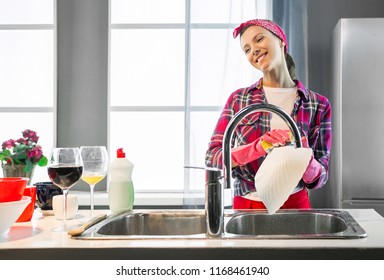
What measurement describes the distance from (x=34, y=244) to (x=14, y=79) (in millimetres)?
2803

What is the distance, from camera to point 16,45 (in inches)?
150

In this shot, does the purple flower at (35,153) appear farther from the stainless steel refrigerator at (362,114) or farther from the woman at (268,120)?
the stainless steel refrigerator at (362,114)

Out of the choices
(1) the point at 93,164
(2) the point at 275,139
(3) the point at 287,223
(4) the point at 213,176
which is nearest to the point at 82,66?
(1) the point at 93,164

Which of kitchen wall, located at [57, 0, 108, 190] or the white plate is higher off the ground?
kitchen wall, located at [57, 0, 108, 190]

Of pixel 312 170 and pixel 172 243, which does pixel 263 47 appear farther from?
pixel 172 243

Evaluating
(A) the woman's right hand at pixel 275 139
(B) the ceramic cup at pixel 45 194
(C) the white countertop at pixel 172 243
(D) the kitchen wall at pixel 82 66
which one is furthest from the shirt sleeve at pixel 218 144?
(D) the kitchen wall at pixel 82 66

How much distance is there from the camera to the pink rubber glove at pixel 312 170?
6.56ft

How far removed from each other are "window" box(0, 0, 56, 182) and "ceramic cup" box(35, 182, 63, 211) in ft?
6.62

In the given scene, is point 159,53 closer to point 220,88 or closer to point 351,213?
point 220,88

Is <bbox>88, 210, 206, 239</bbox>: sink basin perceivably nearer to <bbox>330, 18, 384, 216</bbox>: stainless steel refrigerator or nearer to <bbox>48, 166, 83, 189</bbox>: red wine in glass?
<bbox>48, 166, 83, 189</bbox>: red wine in glass

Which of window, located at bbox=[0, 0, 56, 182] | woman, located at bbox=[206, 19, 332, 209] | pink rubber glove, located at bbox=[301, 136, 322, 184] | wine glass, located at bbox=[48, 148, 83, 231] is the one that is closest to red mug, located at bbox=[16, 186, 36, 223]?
wine glass, located at bbox=[48, 148, 83, 231]

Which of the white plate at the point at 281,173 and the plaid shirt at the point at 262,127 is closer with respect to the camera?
the white plate at the point at 281,173

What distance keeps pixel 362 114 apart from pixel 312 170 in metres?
1.24

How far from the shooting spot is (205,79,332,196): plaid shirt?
220cm
